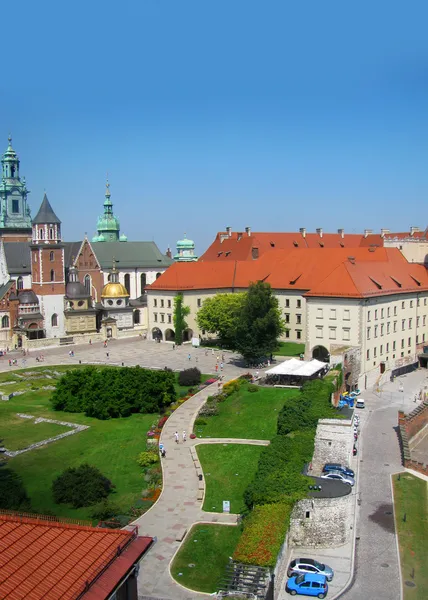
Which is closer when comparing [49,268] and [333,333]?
[333,333]

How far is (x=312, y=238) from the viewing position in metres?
96.8

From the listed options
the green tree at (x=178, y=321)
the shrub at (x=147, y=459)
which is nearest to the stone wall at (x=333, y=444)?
the shrub at (x=147, y=459)

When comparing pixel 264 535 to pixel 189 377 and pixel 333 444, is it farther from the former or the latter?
pixel 189 377

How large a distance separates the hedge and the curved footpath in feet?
6.62

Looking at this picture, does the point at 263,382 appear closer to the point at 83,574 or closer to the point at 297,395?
the point at 297,395

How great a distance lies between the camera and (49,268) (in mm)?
86000

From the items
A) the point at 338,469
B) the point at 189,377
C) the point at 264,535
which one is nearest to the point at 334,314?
the point at 189,377

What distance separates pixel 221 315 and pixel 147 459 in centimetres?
→ 3576

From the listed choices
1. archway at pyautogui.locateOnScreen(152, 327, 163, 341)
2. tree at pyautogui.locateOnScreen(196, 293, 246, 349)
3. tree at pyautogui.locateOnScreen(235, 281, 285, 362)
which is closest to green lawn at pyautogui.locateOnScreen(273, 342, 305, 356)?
tree at pyautogui.locateOnScreen(196, 293, 246, 349)

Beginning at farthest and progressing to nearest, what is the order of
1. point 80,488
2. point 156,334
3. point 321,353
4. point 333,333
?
point 156,334
point 321,353
point 333,333
point 80,488

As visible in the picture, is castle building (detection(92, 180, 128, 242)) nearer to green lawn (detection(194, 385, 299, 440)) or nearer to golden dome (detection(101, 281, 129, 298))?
golden dome (detection(101, 281, 129, 298))

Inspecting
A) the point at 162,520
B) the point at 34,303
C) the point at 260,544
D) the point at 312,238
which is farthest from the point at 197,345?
the point at 260,544

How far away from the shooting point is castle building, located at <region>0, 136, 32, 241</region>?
105 metres

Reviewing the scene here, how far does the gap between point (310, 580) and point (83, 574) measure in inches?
594
